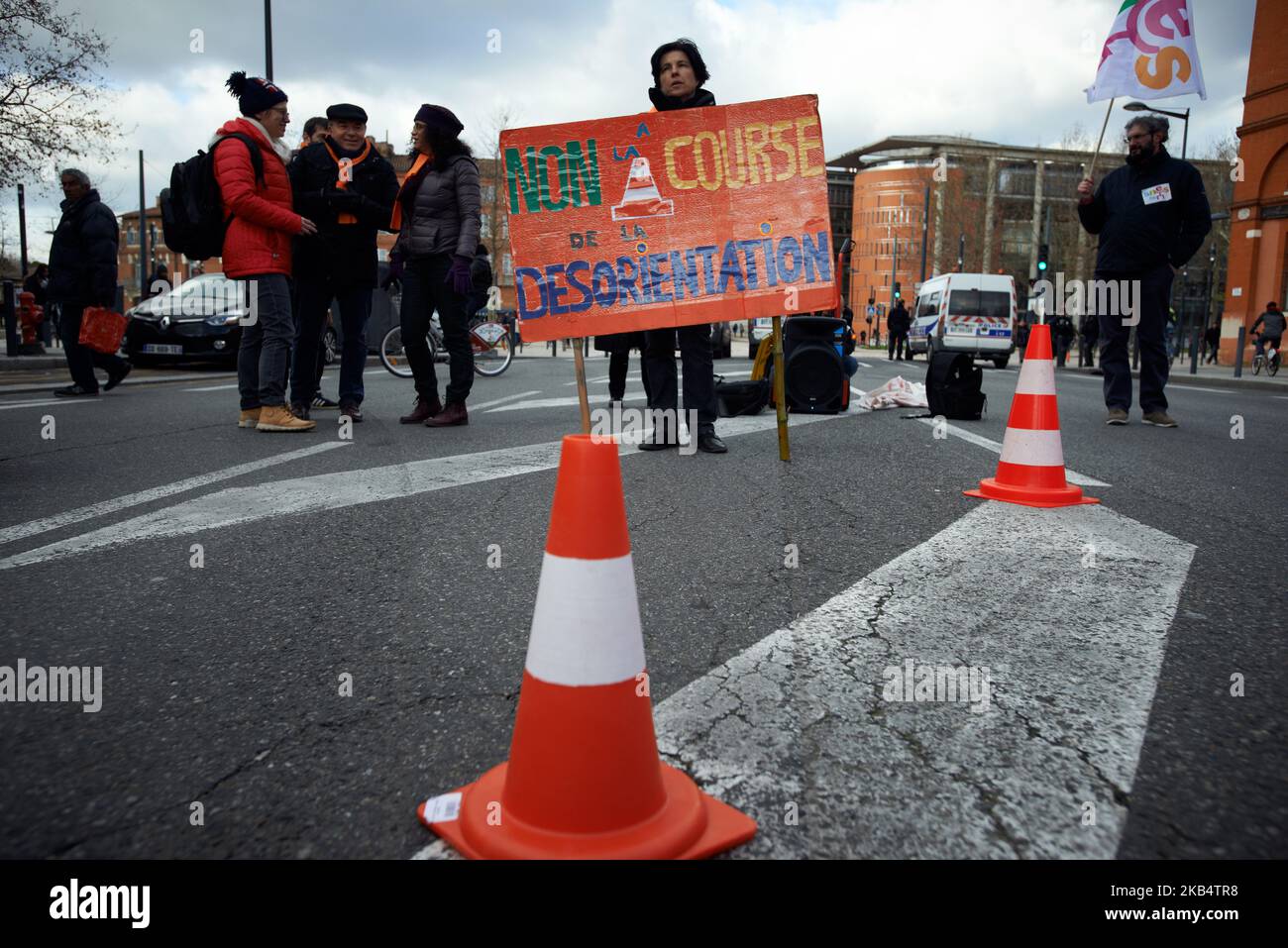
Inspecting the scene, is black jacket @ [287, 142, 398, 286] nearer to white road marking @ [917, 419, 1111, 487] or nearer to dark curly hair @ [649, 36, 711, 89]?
dark curly hair @ [649, 36, 711, 89]

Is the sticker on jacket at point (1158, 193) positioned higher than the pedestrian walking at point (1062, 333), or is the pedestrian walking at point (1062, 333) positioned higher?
the sticker on jacket at point (1158, 193)

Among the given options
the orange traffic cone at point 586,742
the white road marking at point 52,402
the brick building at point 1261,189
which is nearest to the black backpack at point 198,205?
the white road marking at point 52,402

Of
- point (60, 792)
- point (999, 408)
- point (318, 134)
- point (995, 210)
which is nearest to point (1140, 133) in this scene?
point (999, 408)

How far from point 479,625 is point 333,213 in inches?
192

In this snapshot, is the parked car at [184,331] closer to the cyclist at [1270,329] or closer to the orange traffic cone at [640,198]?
the orange traffic cone at [640,198]

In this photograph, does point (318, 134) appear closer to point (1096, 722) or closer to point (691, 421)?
point (691, 421)

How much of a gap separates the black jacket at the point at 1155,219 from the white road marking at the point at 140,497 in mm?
6012

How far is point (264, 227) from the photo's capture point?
19.3ft

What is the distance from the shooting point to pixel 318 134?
23.0 ft

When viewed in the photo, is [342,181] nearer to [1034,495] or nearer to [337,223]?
[337,223]

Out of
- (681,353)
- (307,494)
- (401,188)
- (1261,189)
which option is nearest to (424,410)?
(401,188)

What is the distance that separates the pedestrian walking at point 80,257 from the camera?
8.55m

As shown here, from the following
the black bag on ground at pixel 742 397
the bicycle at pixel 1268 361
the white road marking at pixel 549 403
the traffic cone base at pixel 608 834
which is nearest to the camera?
the traffic cone base at pixel 608 834

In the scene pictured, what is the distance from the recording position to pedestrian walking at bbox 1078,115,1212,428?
700 cm
